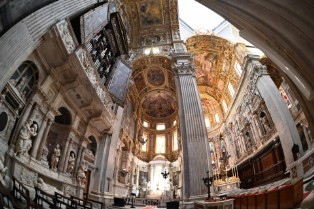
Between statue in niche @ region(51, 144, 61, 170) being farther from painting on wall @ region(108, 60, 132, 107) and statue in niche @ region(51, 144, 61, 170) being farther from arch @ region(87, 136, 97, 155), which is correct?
painting on wall @ region(108, 60, 132, 107)

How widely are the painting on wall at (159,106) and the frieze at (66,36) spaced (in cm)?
1747

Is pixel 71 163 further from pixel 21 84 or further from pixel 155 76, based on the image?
pixel 155 76

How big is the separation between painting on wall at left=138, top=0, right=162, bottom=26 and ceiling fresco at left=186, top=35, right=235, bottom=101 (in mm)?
4402

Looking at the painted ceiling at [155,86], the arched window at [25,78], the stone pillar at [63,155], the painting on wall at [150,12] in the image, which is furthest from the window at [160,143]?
the arched window at [25,78]

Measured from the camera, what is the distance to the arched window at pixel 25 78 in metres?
6.08

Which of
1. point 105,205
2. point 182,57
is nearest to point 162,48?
point 182,57

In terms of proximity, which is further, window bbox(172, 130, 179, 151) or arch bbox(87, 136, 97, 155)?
window bbox(172, 130, 179, 151)

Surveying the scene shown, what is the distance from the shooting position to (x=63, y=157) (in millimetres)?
8578

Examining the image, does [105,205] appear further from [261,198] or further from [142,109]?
[142,109]

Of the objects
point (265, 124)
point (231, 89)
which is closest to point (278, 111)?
point (265, 124)

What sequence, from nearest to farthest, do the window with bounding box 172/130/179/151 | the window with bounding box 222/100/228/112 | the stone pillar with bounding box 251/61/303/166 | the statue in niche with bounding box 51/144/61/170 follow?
the statue in niche with bounding box 51/144/61/170 → the stone pillar with bounding box 251/61/303/166 → the window with bounding box 222/100/228/112 → the window with bounding box 172/130/179/151

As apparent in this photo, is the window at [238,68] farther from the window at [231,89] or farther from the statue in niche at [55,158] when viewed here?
the statue in niche at [55,158]

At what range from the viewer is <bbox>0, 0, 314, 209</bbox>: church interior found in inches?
122

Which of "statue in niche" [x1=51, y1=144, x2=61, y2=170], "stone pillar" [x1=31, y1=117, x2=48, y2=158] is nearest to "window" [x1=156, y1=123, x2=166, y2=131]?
"statue in niche" [x1=51, y1=144, x2=61, y2=170]
